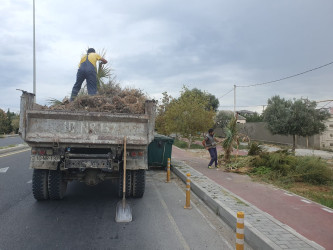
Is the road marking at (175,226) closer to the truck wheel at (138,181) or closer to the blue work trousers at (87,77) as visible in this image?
the truck wheel at (138,181)

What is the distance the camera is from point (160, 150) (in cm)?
1096

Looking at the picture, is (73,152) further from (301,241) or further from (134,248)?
(301,241)

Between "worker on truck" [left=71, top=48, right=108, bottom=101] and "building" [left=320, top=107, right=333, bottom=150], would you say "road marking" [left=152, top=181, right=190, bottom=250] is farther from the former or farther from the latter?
"building" [left=320, top=107, right=333, bottom=150]

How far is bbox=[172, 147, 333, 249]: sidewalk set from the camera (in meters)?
4.10

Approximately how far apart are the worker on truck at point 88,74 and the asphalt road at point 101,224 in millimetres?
2792

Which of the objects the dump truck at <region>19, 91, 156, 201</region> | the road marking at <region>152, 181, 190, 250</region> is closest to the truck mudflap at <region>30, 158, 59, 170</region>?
Answer: the dump truck at <region>19, 91, 156, 201</region>

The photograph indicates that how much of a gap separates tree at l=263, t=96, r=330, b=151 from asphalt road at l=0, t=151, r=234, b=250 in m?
11.9

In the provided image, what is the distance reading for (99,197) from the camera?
269 inches

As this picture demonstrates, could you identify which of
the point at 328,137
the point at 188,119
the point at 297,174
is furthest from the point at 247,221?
the point at 328,137

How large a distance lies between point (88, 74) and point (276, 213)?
5.79 meters

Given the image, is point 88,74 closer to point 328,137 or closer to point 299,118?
point 299,118

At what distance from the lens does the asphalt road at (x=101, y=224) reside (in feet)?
13.6

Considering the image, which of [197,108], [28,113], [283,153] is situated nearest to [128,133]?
[28,113]

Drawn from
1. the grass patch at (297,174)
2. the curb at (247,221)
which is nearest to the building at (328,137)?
the grass patch at (297,174)
